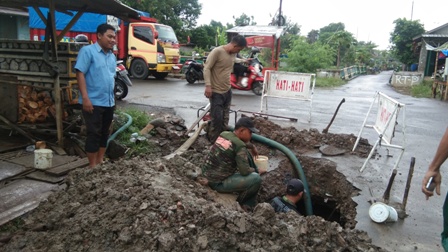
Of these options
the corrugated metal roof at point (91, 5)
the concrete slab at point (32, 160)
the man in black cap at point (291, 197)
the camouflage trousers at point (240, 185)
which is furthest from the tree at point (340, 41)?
the concrete slab at point (32, 160)

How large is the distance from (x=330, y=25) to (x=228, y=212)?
6566 centimetres

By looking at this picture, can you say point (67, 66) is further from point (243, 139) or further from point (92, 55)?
point (243, 139)

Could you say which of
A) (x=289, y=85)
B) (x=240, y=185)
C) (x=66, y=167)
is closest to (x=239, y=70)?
(x=289, y=85)

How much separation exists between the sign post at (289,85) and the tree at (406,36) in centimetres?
2733

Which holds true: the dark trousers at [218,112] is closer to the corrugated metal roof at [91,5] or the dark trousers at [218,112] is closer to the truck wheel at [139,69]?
the corrugated metal roof at [91,5]

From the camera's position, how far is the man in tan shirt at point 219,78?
5762mm

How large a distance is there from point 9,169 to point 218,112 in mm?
3076

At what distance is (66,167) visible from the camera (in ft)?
14.8

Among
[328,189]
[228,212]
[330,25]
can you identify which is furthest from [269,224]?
[330,25]

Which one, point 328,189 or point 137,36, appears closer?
point 328,189

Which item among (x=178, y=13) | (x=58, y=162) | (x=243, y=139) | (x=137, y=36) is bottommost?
(x=58, y=162)

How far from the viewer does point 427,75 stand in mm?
26781

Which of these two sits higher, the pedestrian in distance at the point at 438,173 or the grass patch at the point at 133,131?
the pedestrian in distance at the point at 438,173

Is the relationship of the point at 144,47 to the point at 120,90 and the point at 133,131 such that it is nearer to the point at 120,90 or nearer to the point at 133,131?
the point at 120,90
